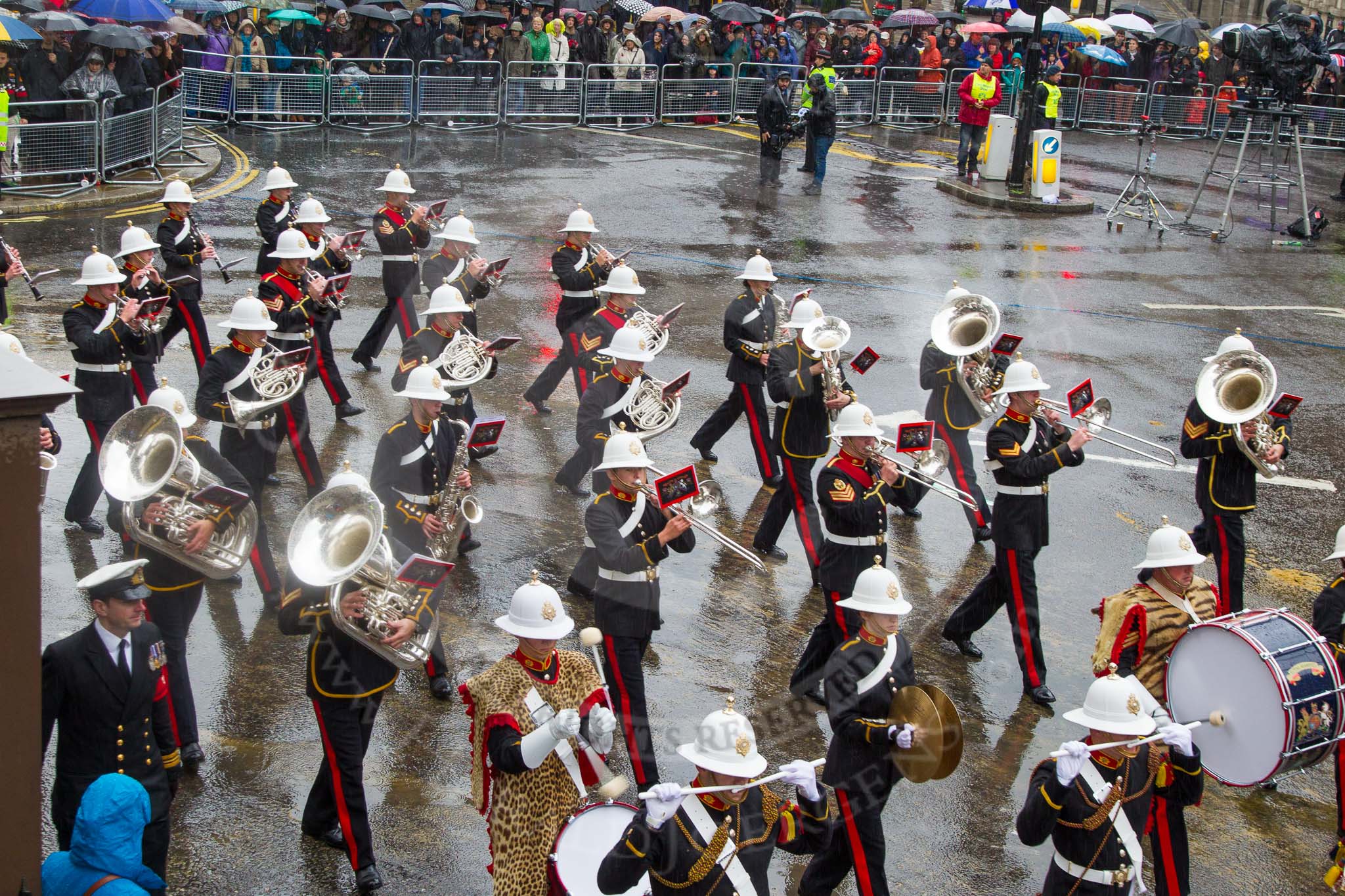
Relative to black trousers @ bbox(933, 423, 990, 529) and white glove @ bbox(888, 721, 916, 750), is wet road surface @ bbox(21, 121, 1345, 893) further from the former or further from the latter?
white glove @ bbox(888, 721, 916, 750)

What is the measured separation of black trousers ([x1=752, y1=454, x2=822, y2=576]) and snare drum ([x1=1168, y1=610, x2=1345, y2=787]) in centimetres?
352

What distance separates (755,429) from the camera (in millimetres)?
11578

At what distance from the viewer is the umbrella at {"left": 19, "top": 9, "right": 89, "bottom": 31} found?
19.2 metres

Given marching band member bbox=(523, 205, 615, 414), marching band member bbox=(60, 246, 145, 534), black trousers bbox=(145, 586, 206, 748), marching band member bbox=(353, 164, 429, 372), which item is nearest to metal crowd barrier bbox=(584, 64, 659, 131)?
marching band member bbox=(353, 164, 429, 372)

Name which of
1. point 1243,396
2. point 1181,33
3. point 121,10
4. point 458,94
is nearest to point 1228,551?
point 1243,396

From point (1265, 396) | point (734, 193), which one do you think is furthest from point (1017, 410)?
point (734, 193)

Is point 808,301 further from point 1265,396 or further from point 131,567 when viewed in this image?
point 131,567

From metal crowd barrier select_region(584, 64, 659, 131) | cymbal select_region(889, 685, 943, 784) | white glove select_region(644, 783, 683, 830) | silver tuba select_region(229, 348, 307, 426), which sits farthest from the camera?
metal crowd barrier select_region(584, 64, 659, 131)

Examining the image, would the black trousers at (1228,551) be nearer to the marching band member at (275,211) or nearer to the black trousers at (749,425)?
the black trousers at (749,425)

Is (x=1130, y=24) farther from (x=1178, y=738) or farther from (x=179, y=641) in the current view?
(x=179, y=641)

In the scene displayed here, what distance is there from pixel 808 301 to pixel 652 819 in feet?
20.8

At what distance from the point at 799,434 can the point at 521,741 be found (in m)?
4.98

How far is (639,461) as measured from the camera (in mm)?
7578

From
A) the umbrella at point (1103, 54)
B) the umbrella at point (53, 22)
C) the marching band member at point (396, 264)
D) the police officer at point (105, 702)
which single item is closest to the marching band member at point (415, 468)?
the police officer at point (105, 702)
